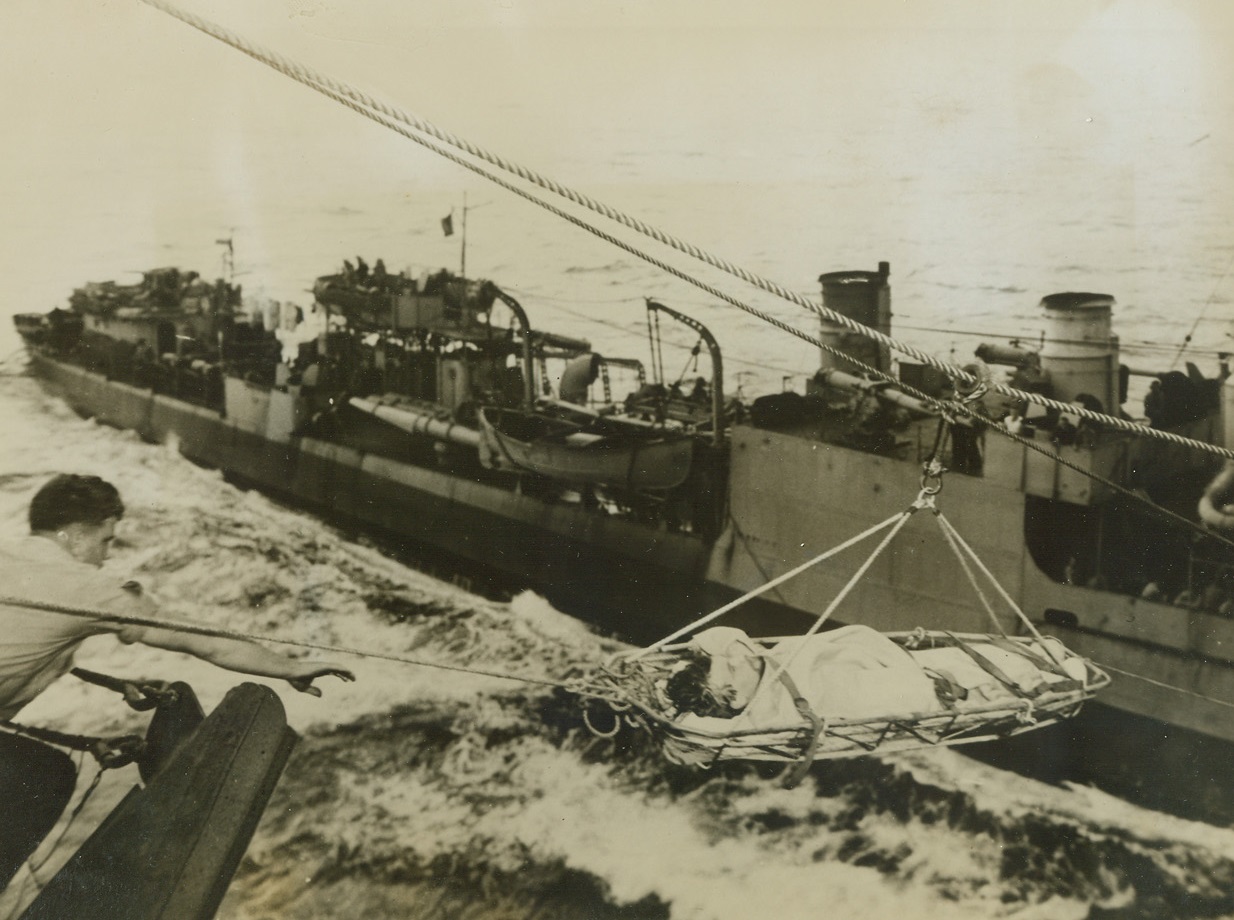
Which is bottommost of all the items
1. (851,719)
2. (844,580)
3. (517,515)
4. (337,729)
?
(337,729)

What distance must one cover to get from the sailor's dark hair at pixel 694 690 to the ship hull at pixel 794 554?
62cm

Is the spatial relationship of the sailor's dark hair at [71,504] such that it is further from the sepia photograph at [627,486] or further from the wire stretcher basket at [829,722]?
the wire stretcher basket at [829,722]

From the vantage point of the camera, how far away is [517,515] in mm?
3447

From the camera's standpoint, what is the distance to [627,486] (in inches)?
132

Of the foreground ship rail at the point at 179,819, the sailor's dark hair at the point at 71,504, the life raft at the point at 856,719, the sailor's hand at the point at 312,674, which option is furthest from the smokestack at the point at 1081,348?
the sailor's dark hair at the point at 71,504

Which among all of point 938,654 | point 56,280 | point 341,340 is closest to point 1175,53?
point 938,654

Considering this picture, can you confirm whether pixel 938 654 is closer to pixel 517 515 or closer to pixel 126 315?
pixel 517 515

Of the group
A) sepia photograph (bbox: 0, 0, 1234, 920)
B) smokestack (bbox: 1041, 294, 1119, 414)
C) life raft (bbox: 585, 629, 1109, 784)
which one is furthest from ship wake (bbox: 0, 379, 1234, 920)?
smokestack (bbox: 1041, 294, 1119, 414)

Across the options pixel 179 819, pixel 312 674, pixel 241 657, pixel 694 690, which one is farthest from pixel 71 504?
pixel 694 690

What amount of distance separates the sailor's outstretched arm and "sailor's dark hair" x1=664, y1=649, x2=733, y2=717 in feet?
3.88

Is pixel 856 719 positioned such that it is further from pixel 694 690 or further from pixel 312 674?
pixel 312 674

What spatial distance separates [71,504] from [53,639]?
1.60 ft

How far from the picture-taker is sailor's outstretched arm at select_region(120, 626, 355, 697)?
2783 mm

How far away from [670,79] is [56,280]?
238cm
